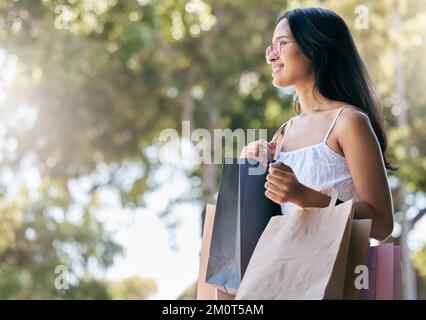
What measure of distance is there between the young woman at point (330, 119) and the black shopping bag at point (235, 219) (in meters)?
0.07

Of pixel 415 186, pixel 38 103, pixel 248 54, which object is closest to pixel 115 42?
pixel 38 103

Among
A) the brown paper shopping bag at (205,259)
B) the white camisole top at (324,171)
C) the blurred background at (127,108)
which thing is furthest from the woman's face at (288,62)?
the blurred background at (127,108)

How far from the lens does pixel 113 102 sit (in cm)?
1366

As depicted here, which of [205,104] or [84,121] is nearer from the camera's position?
[84,121]

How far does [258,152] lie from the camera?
6.80 feet

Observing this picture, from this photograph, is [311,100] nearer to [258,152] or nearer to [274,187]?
[258,152]

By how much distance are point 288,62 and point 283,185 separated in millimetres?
454

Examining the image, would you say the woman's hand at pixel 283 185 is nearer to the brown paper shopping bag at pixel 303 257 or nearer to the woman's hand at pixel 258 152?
the brown paper shopping bag at pixel 303 257

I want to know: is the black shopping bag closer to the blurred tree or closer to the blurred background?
the blurred background

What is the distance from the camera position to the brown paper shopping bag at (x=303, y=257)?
5.34 ft

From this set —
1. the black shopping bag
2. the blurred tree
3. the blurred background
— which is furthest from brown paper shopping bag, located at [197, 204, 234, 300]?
the blurred tree
